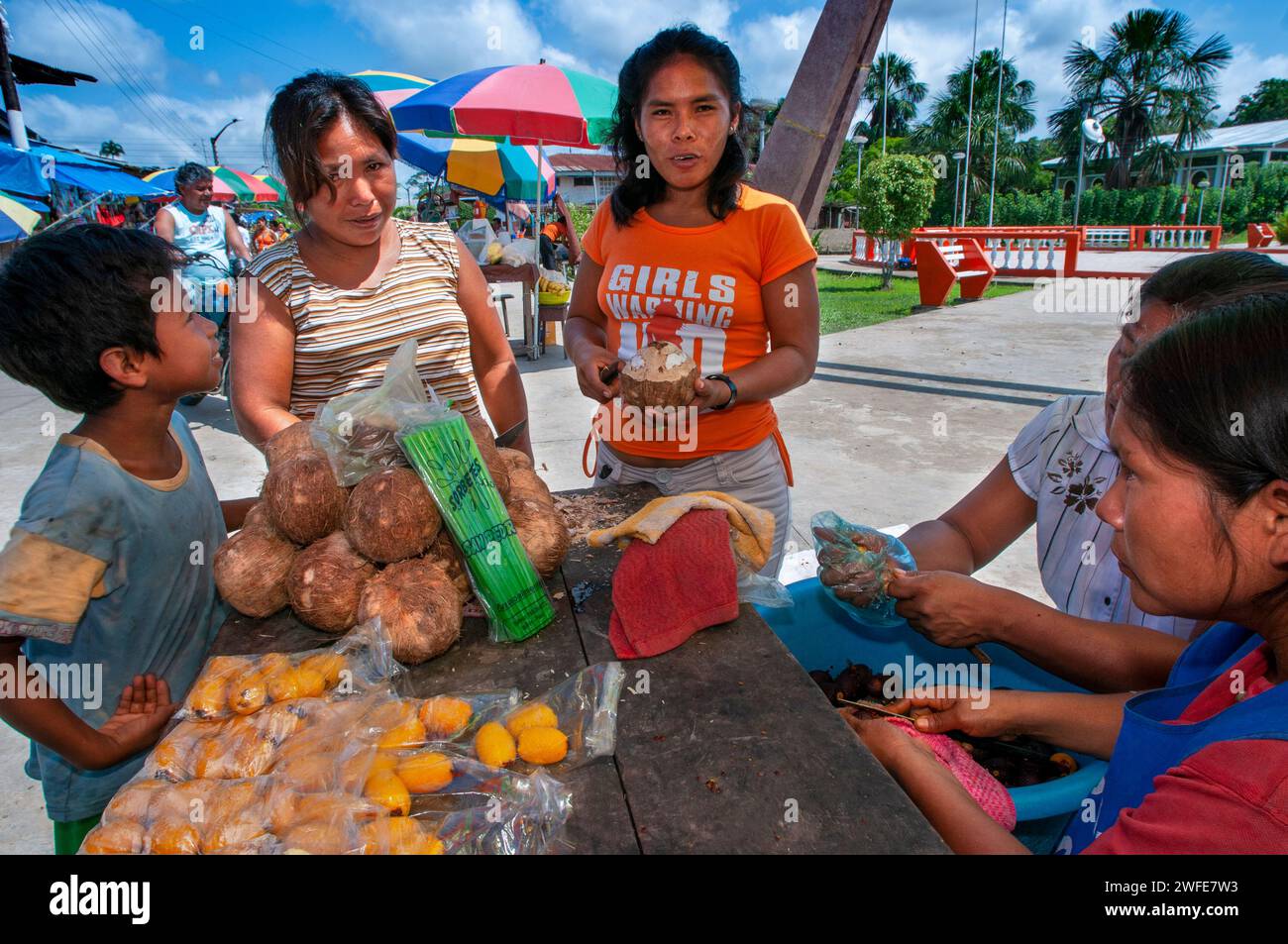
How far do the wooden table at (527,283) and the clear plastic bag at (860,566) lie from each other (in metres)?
7.25

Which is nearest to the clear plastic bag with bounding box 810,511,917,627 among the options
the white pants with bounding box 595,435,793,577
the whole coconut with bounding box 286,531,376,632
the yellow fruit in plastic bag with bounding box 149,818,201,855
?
the white pants with bounding box 595,435,793,577

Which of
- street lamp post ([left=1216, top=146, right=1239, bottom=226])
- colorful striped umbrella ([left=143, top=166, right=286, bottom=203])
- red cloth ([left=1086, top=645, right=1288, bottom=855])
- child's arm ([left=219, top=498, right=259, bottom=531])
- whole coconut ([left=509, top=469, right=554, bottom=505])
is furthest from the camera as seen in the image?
street lamp post ([left=1216, top=146, right=1239, bottom=226])

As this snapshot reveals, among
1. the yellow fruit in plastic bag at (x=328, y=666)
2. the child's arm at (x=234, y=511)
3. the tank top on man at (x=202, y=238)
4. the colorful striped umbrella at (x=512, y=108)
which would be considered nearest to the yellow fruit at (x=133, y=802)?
the yellow fruit in plastic bag at (x=328, y=666)

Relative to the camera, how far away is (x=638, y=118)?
2402mm

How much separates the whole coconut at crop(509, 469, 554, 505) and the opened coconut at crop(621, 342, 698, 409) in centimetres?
42

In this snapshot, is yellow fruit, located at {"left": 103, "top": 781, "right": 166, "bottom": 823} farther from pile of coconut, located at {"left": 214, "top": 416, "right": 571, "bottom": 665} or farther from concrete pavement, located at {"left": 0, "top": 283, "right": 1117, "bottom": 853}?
concrete pavement, located at {"left": 0, "top": 283, "right": 1117, "bottom": 853}

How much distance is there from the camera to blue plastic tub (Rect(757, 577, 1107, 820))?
198cm

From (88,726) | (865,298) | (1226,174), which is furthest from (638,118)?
(1226,174)

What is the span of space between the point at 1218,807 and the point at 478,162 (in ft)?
46.9

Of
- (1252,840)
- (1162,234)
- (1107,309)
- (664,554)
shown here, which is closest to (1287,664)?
(1252,840)

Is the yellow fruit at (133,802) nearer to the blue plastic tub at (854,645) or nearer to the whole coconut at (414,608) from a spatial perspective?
the whole coconut at (414,608)

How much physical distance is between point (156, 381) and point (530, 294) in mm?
7894

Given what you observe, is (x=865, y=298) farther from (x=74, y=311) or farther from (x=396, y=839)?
(x=396, y=839)

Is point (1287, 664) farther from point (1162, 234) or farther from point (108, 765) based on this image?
point (1162, 234)
